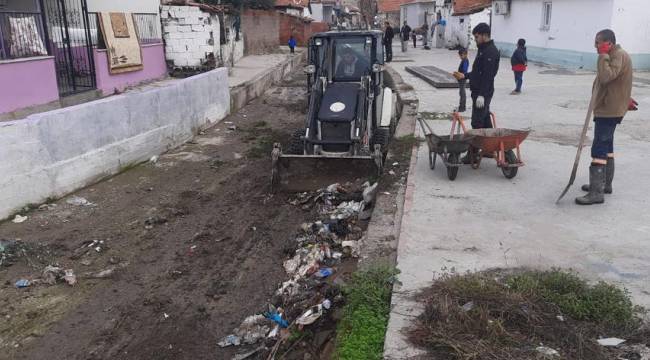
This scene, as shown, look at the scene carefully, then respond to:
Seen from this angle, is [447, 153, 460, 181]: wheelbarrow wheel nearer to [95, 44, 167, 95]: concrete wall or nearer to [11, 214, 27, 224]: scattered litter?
[11, 214, 27, 224]: scattered litter

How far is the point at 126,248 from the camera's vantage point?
6.01 metres

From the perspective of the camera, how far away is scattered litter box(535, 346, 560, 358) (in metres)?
3.32

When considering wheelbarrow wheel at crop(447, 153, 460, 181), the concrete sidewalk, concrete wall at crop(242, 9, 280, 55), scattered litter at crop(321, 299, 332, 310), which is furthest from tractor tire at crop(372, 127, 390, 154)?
concrete wall at crop(242, 9, 280, 55)

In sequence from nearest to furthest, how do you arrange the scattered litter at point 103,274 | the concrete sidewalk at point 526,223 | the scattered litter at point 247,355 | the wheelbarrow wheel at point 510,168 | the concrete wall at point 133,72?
the scattered litter at point 247,355 → the concrete sidewalk at point 526,223 → the scattered litter at point 103,274 → the wheelbarrow wheel at point 510,168 → the concrete wall at point 133,72

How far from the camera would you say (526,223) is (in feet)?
18.6

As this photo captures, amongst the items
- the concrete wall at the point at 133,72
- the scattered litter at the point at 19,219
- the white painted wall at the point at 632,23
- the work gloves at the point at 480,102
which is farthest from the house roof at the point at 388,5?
the scattered litter at the point at 19,219

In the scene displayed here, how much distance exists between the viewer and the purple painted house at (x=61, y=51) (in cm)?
983

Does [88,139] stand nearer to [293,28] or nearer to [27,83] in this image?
[27,83]

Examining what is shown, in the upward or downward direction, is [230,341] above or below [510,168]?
below

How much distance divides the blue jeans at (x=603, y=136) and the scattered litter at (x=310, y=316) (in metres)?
3.75

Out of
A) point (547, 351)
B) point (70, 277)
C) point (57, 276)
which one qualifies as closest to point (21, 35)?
point (57, 276)

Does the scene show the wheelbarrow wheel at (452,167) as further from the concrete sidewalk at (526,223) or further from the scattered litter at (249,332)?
the scattered litter at (249,332)

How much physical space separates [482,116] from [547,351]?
483 cm

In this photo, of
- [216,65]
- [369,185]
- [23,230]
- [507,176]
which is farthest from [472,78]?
[216,65]
